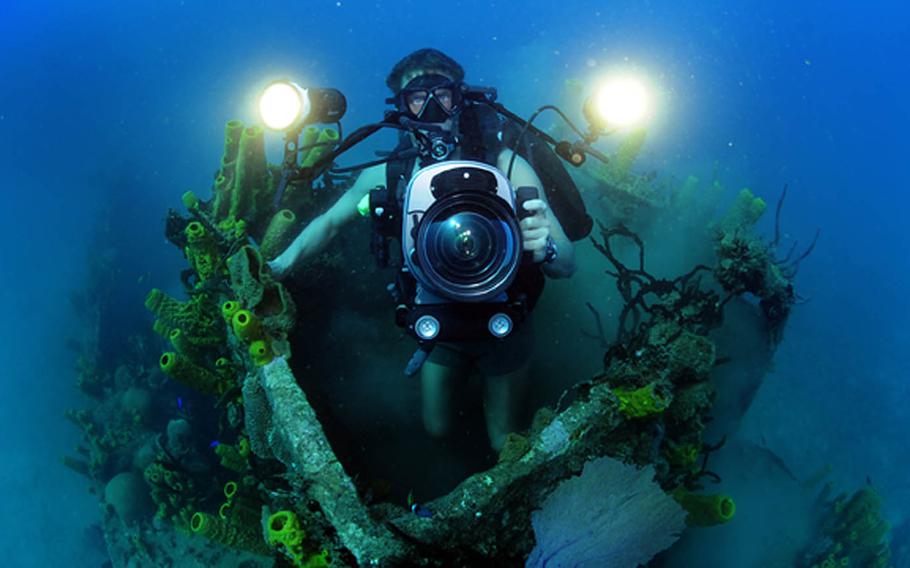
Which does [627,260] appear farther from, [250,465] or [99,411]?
[99,411]

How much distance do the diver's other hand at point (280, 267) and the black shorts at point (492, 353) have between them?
3.37 ft

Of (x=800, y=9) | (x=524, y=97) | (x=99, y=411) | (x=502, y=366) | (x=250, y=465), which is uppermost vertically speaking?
(x=800, y=9)

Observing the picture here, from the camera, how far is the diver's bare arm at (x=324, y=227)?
9.60 ft

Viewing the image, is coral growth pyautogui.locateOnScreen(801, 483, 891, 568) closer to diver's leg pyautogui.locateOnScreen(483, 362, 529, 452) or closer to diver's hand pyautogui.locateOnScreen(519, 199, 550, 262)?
diver's leg pyautogui.locateOnScreen(483, 362, 529, 452)

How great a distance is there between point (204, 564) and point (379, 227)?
12.7 ft

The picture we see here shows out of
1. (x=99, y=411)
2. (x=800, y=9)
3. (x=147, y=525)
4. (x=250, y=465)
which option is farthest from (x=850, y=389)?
(x=800, y=9)

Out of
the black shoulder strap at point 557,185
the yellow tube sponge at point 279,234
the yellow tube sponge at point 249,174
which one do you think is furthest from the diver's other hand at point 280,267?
the black shoulder strap at point 557,185

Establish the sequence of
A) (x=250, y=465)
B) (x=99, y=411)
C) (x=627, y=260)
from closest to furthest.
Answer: (x=250, y=465) → (x=627, y=260) → (x=99, y=411)

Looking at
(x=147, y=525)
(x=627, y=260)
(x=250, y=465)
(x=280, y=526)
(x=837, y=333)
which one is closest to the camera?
(x=280, y=526)

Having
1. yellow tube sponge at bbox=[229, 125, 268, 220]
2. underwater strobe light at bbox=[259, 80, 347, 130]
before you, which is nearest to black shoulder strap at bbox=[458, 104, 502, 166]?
underwater strobe light at bbox=[259, 80, 347, 130]

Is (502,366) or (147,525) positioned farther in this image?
(147,525)

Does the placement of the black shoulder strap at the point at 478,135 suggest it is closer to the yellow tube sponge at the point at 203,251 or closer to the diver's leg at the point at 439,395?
the diver's leg at the point at 439,395

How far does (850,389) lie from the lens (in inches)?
374

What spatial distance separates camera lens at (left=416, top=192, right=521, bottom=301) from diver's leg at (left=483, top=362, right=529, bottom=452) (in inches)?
48.7
